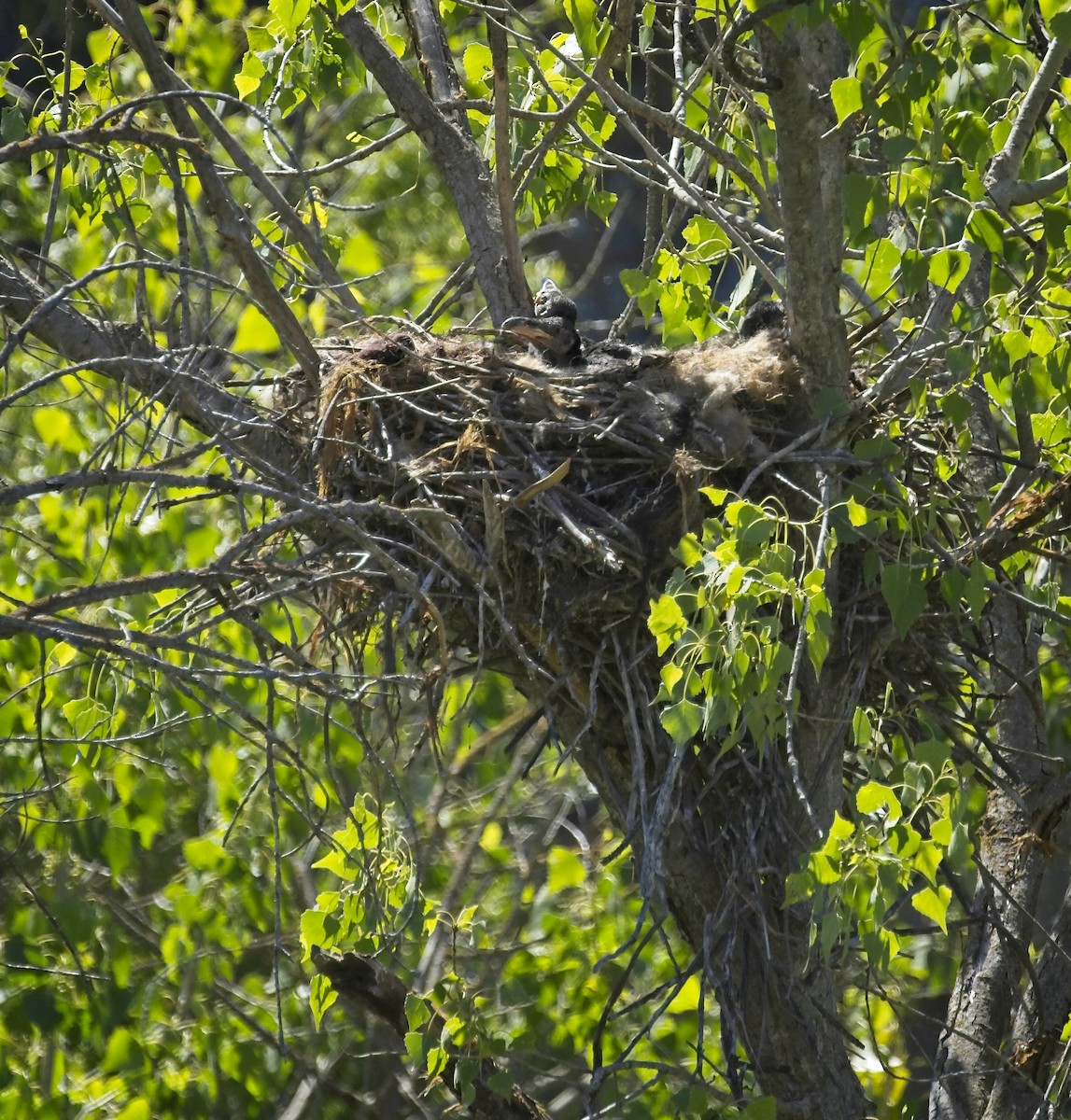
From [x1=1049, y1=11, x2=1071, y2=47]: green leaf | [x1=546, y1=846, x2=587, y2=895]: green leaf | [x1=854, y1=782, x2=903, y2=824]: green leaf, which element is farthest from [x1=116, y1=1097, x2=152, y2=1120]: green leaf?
[x1=1049, y1=11, x2=1071, y2=47]: green leaf

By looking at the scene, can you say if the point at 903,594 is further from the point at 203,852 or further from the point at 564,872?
the point at 564,872

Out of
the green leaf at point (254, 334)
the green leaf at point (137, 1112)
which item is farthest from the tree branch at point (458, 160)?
the green leaf at point (137, 1112)

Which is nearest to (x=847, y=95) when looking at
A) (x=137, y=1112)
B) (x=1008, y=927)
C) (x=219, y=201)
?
(x=219, y=201)

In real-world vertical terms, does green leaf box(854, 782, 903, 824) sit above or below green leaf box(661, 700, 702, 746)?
below

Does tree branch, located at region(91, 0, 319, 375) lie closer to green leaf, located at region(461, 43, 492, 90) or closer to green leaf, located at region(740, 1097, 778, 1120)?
green leaf, located at region(461, 43, 492, 90)

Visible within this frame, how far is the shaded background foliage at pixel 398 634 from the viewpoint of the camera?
253 cm

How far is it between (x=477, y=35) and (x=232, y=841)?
4.96 metres

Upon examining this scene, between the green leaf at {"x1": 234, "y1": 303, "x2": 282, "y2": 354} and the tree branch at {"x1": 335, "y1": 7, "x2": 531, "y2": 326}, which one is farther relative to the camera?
the green leaf at {"x1": 234, "y1": 303, "x2": 282, "y2": 354}

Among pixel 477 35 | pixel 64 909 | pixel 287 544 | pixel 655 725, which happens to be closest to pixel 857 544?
pixel 655 725

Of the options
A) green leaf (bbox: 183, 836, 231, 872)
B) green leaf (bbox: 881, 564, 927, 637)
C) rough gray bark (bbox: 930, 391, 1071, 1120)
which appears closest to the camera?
green leaf (bbox: 881, 564, 927, 637)

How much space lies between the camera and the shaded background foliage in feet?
8.29

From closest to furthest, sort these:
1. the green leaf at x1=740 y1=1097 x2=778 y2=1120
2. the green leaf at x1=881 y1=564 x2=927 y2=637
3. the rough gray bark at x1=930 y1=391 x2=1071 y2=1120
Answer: the green leaf at x1=881 y1=564 x2=927 y2=637 < the green leaf at x1=740 y1=1097 x2=778 y2=1120 < the rough gray bark at x1=930 y1=391 x2=1071 y2=1120

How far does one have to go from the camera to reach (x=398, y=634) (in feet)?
10.7

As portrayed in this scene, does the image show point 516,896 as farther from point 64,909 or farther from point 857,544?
point 857,544
